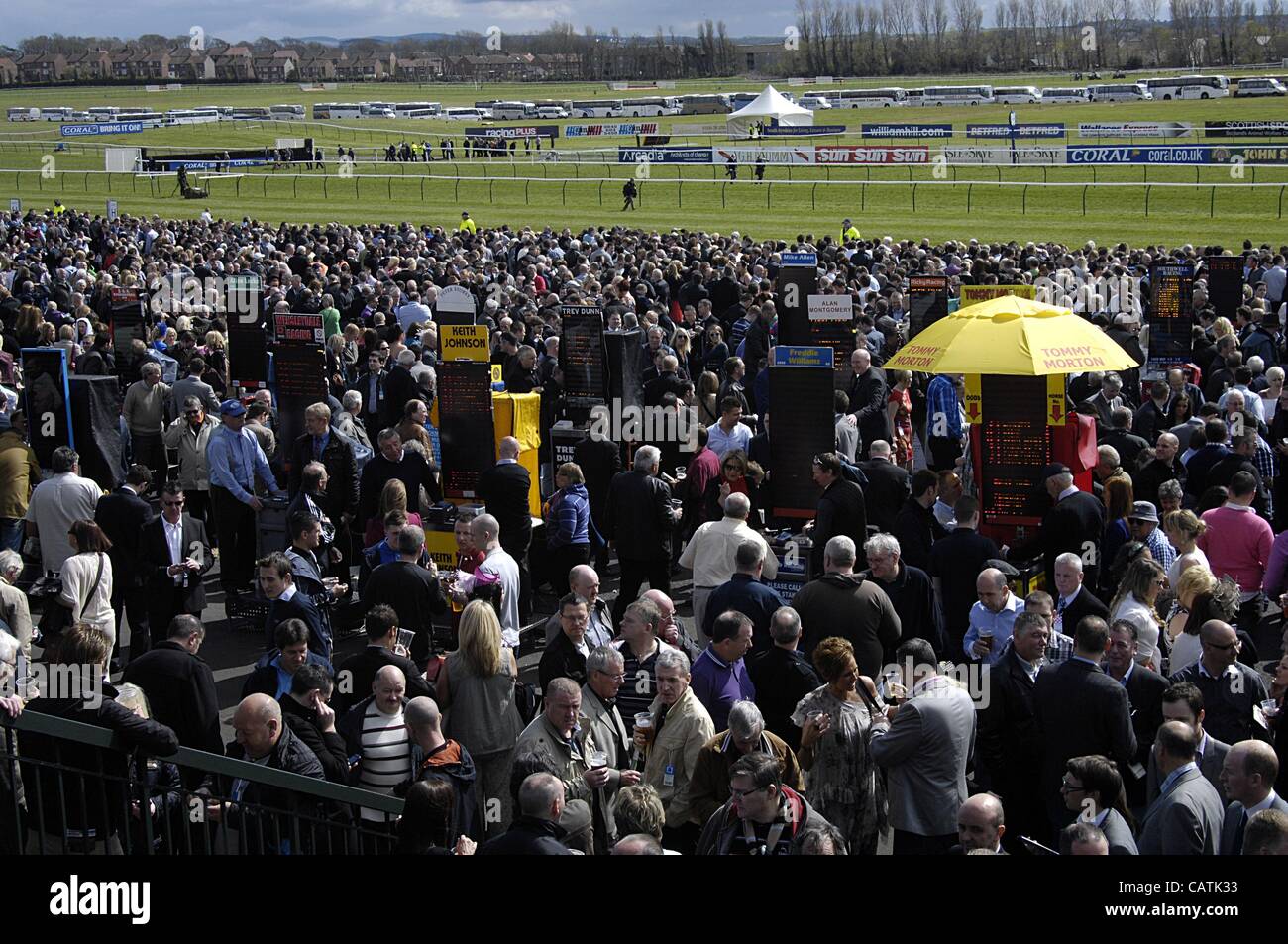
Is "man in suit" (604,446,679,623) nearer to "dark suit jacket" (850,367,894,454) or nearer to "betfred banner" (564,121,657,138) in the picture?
"dark suit jacket" (850,367,894,454)

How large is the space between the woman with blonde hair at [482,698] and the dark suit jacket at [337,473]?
4.71 metres

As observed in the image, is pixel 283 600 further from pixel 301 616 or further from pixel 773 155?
pixel 773 155

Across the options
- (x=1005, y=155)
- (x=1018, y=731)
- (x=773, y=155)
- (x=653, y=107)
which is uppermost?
(x=653, y=107)

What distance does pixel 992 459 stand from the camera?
10.9 metres

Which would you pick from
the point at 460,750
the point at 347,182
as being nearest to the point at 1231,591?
the point at 460,750

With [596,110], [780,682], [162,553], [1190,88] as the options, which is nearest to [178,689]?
[780,682]

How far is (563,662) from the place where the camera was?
7906 mm

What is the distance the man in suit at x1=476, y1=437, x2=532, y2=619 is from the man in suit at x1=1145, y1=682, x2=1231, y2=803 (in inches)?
229

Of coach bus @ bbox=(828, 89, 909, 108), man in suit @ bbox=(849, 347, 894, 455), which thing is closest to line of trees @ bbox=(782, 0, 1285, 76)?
coach bus @ bbox=(828, 89, 909, 108)

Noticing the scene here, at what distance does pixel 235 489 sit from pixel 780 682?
21.3 ft

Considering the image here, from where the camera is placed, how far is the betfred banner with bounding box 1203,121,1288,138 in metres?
56.3

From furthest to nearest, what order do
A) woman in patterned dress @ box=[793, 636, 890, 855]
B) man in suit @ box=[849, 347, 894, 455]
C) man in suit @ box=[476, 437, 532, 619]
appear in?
man in suit @ box=[849, 347, 894, 455] < man in suit @ box=[476, 437, 532, 619] < woman in patterned dress @ box=[793, 636, 890, 855]
